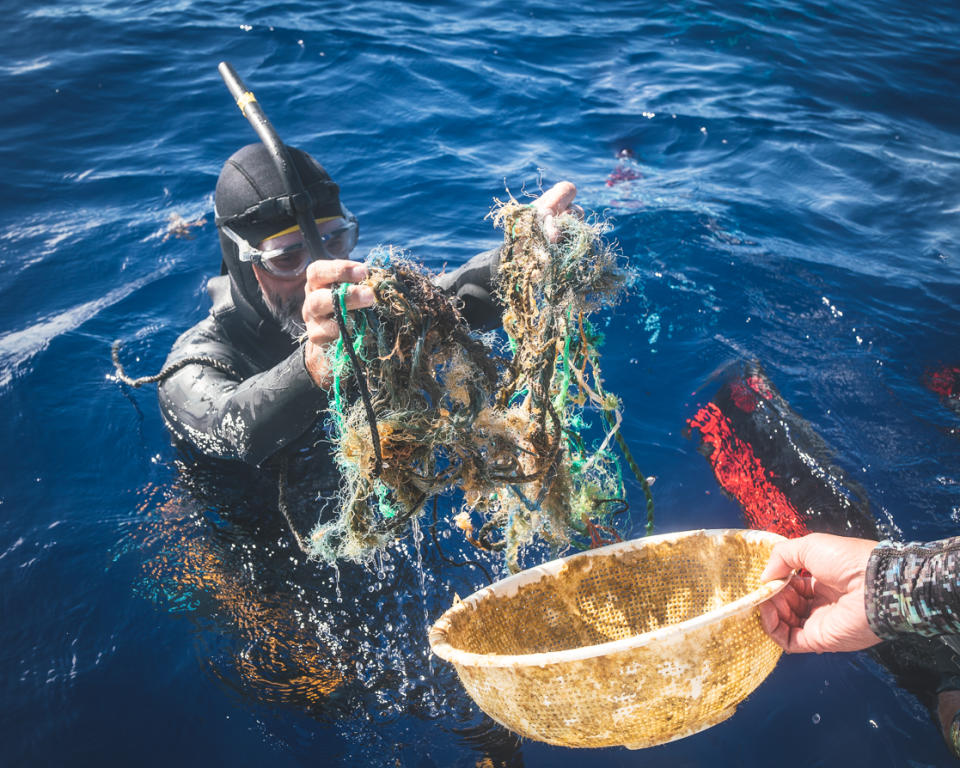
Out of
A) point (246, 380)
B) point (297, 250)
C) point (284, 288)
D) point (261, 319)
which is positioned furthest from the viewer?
point (261, 319)

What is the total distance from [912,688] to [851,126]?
7.25 metres

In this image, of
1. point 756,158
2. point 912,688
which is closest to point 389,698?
point 912,688

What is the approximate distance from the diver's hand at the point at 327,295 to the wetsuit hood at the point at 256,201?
122 centimetres

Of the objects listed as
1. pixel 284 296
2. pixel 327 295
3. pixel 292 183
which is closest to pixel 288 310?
pixel 284 296

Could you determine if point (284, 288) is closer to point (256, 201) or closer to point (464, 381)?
point (256, 201)

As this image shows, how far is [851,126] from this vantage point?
8.02 m

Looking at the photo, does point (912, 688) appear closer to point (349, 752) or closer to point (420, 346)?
point (349, 752)

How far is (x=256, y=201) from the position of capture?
3135 mm

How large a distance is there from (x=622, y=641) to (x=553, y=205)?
58.8 inches

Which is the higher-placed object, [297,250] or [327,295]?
[327,295]

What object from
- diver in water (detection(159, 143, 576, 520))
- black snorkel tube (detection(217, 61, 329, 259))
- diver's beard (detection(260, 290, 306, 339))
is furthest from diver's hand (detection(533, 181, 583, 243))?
diver's beard (detection(260, 290, 306, 339))

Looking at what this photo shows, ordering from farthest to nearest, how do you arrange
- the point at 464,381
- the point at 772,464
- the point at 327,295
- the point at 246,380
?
1. the point at 772,464
2. the point at 246,380
3. the point at 464,381
4. the point at 327,295

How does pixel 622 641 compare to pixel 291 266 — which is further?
pixel 291 266

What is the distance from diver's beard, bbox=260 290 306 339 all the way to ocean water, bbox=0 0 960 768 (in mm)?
991
